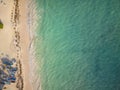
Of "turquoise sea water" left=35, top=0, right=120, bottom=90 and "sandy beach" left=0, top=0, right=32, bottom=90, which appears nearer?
"turquoise sea water" left=35, top=0, right=120, bottom=90

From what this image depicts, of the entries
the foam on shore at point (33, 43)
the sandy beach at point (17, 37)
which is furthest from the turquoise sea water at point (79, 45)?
the sandy beach at point (17, 37)

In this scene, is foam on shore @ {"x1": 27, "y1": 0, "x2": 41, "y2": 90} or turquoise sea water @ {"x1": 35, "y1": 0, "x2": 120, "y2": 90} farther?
foam on shore @ {"x1": 27, "y1": 0, "x2": 41, "y2": 90}

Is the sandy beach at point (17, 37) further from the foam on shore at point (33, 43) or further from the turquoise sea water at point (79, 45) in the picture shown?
the turquoise sea water at point (79, 45)

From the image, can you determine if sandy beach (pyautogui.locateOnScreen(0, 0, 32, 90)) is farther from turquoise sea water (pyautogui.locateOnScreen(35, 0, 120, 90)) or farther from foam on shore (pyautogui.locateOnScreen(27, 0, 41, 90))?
turquoise sea water (pyautogui.locateOnScreen(35, 0, 120, 90))

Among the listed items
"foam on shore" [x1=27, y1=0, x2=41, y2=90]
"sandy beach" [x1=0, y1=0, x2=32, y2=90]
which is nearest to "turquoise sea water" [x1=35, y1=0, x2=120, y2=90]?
"foam on shore" [x1=27, y1=0, x2=41, y2=90]

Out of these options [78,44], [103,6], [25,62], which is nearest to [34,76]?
[25,62]

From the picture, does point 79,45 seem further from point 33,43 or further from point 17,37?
point 17,37

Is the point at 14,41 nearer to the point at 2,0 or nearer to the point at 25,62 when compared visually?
the point at 25,62
